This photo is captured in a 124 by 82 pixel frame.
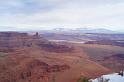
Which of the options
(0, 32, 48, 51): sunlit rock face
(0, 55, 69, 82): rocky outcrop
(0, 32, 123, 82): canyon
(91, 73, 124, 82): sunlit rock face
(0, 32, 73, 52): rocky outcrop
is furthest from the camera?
(0, 32, 48, 51): sunlit rock face

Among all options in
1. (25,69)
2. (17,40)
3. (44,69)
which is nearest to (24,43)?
(17,40)

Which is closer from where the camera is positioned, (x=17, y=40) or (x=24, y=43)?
(x=24, y=43)

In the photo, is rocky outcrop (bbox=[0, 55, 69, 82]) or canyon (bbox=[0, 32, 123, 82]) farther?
canyon (bbox=[0, 32, 123, 82])

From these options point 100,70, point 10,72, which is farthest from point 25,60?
point 100,70

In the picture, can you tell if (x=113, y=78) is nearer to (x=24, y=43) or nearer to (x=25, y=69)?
(x=25, y=69)

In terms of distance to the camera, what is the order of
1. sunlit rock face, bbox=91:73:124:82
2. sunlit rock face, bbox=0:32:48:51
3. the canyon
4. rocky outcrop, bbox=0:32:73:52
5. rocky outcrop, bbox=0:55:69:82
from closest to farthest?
rocky outcrop, bbox=0:55:69:82, the canyon, sunlit rock face, bbox=91:73:124:82, rocky outcrop, bbox=0:32:73:52, sunlit rock face, bbox=0:32:48:51

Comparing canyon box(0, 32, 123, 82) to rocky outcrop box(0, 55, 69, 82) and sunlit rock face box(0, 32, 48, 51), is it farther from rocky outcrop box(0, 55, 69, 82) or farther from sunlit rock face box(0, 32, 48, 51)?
sunlit rock face box(0, 32, 48, 51)

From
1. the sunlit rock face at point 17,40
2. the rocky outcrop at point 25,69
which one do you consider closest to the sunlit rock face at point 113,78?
the rocky outcrop at point 25,69

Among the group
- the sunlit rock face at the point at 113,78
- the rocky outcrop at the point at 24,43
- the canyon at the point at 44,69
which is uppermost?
the rocky outcrop at the point at 24,43

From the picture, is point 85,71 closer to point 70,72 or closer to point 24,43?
point 70,72

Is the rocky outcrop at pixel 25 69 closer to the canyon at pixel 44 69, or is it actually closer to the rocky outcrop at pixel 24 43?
the canyon at pixel 44 69

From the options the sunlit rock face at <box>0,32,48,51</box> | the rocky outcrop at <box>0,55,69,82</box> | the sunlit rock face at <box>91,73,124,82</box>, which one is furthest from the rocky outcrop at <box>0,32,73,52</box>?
the sunlit rock face at <box>91,73,124,82</box>

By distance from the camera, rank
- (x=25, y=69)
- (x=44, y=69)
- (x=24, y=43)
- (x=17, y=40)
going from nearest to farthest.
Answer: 1. (x=25, y=69)
2. (x=44, y=69)
3. (x=24, y=43)
4. (x=17, y=40)
